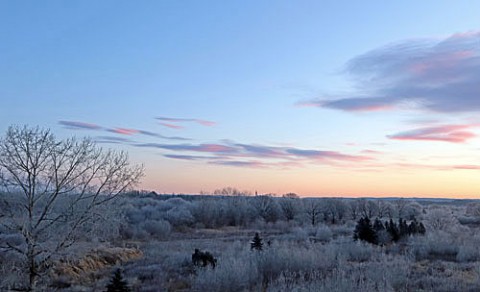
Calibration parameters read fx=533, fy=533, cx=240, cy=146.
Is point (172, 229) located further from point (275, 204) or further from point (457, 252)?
point (457, 252)

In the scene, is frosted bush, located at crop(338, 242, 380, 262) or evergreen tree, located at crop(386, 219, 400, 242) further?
evergreen tree, located at crop(386, 219, 400, 242)

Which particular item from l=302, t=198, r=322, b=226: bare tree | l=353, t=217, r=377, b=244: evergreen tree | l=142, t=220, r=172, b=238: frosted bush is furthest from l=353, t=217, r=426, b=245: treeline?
l=302, t=198, r=322, b=226: bare tree

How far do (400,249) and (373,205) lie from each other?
54.6 m

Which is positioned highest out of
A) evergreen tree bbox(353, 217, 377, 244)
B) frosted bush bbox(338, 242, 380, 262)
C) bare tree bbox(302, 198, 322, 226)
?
bare tree bbox(302, 198, 322, 226)

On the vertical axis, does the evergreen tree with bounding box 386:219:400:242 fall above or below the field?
above

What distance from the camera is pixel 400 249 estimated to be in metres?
21.9

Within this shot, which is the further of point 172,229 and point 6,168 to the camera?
point 172,229

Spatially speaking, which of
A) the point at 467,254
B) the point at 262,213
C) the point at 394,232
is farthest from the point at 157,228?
the point at 467,254

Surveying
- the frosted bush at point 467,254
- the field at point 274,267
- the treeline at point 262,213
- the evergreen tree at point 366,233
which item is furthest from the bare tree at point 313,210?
the frosted bush at point 467,254

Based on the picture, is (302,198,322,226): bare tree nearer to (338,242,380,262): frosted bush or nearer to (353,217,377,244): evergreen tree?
(353,217,377,244): evergreen tree

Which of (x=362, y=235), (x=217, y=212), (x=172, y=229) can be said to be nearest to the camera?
(x=362, y=235)

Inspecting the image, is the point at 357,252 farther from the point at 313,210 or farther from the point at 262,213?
the point at 262,213

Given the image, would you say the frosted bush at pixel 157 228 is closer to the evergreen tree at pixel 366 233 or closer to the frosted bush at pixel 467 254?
the evergreen tree at pixel 366 233

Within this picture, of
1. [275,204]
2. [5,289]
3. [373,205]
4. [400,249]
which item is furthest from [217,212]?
[5,289]
